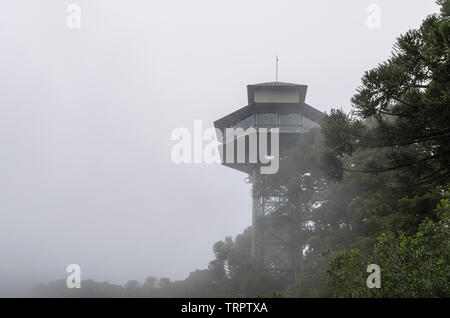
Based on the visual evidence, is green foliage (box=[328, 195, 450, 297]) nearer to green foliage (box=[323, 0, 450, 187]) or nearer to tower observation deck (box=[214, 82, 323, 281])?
green foliage (box=[323, 0, 450, 187])

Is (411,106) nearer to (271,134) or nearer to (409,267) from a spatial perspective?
(409,267)

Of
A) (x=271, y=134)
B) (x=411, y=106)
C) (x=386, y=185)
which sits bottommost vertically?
(x=386, y=185)

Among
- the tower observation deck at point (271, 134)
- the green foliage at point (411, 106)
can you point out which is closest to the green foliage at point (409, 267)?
the green foliage at point (411, 106)

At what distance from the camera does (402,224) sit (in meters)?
13.6

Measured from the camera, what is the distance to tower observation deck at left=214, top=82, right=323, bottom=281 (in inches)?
1286

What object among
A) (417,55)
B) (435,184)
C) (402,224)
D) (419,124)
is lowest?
(402,224)

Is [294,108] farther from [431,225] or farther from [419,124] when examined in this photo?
[431,225]

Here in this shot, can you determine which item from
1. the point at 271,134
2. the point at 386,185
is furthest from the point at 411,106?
the point at 271,134

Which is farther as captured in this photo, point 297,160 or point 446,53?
point 297,160

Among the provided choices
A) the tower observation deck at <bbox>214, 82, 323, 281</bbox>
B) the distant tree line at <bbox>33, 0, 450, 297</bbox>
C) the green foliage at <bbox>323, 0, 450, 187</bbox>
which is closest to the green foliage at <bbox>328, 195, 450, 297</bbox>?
the distant tree line at <bbox>33, 0, 450, 297</bbox>

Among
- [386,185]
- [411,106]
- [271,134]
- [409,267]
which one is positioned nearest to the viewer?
[409,267]

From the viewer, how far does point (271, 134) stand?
1334 inches

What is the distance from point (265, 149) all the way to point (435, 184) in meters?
22.0
